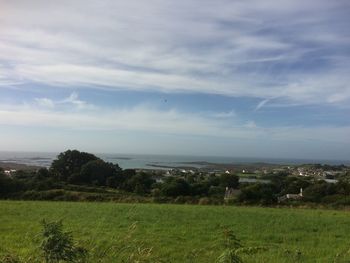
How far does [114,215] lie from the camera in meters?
20.3

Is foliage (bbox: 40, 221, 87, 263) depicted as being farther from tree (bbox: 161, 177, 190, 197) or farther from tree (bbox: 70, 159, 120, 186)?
tree (bbox: 70, 159, 120, 186)

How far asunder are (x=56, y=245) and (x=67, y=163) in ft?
217

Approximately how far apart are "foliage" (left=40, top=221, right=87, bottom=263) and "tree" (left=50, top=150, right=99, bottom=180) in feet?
208

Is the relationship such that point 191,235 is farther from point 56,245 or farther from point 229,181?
point 229,181

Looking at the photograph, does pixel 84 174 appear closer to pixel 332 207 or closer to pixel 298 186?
pixel 298 186

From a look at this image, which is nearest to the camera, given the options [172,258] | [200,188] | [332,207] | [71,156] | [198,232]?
[172,258]

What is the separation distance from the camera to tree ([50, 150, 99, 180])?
67.3 m

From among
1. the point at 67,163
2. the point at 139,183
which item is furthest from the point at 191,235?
the point at 67,163

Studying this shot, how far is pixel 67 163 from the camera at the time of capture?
69.0m

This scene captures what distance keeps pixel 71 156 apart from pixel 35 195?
33.4 meters

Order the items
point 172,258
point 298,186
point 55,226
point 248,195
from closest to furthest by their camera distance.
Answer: point 55,226 < point 172,258 < point 248,195 < point 298,186

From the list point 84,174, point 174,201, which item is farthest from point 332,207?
point 84,174

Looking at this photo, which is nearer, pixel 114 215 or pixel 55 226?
pixel 55 226

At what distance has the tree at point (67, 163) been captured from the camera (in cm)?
6734
